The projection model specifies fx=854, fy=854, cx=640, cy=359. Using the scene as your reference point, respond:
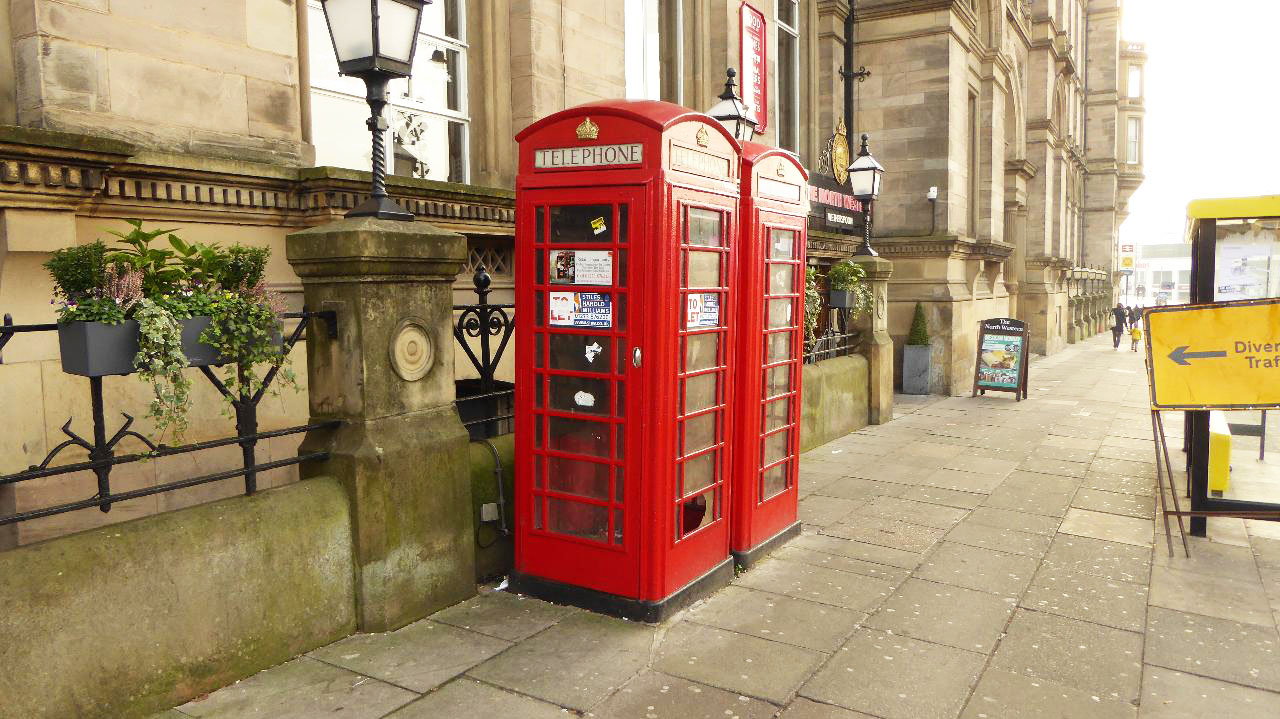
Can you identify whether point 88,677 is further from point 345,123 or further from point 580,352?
point 345,123

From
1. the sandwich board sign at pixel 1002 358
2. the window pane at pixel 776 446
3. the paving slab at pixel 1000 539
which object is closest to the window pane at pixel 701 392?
the window pane at pixel 776 446

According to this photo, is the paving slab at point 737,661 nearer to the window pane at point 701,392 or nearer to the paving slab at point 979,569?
the window pane at point 701,392

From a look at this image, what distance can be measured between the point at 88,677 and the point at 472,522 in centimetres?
215

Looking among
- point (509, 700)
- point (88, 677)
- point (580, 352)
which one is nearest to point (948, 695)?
point (509, 700)

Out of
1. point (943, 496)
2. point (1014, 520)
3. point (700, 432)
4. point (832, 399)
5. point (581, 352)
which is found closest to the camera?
point (581, 352)

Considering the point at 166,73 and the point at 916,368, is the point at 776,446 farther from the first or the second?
the point at 916,368

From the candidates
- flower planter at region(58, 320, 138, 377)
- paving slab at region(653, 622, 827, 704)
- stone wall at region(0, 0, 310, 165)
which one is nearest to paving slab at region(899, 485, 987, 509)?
paving slab at region(653, 622, 827, 704)

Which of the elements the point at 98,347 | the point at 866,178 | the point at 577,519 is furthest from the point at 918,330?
the point at 98,347

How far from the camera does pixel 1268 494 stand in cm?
799

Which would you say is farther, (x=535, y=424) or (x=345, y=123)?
(x=345, y=123)

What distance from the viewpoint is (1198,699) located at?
13.4 ft

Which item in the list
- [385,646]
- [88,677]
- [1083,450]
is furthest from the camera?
[1083,450]

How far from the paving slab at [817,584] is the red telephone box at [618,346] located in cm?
54

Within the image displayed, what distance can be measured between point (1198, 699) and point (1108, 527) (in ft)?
10.5
